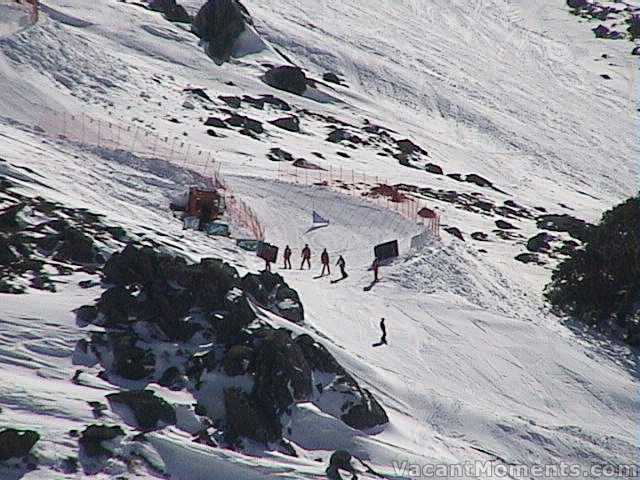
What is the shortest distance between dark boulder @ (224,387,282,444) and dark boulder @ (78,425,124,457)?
2927 millimetres

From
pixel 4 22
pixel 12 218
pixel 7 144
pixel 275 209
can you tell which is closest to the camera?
pixel 12 218

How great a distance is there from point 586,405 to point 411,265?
9.78m

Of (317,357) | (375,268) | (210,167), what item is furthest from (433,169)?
(317,357)

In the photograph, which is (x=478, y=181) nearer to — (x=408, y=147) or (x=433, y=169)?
(x=433, y=169)

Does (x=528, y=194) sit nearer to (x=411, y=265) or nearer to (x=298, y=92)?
(x=298, y=92)

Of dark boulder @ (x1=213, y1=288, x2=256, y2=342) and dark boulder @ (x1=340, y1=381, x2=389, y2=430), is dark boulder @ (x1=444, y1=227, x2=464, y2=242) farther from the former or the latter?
dark boulder @ (x1=213, y1=288, x2=256, y2=342)

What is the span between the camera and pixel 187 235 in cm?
3475

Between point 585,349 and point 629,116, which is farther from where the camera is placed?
point 629,116

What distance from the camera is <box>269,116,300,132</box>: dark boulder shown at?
60.8m

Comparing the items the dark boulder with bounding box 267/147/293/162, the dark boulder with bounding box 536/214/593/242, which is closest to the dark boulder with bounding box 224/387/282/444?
the dark boulder with bounding box 267/147/293/162

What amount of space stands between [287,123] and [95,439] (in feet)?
147

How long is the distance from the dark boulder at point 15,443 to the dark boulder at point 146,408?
242 centimetres

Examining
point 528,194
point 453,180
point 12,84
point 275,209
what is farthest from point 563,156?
point 12,84

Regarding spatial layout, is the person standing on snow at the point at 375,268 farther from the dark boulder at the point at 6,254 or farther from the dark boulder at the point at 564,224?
the dark boulder at the point at 564,224
